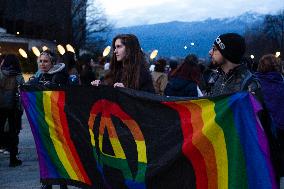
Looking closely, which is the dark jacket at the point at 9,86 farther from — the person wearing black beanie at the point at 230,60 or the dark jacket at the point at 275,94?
the person wearing black beanie at the point at 230,60

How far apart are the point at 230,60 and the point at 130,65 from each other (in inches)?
38.0

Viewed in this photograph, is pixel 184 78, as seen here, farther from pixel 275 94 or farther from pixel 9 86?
pixel 9 86

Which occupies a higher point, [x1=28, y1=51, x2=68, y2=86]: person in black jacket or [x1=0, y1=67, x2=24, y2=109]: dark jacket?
[x1=28, y1=51, x2=68, y2=86]: person in black jacket

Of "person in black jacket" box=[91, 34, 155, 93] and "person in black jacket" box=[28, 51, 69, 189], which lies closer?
"person in black jacket" box=[91, 34, 155, 93]

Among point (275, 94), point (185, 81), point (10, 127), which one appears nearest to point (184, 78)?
point (185, 81)

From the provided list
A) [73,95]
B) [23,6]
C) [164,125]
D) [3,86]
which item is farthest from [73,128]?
[23,6]

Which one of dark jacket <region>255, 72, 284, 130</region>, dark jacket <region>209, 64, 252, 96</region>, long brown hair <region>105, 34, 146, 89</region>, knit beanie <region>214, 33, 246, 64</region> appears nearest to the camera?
dark jacket <region>209, 64, 252, 96</region>

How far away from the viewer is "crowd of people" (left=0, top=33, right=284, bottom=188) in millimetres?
4388

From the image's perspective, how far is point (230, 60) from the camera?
4.54 m

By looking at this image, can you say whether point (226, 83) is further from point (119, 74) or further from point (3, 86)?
point (3, 86)

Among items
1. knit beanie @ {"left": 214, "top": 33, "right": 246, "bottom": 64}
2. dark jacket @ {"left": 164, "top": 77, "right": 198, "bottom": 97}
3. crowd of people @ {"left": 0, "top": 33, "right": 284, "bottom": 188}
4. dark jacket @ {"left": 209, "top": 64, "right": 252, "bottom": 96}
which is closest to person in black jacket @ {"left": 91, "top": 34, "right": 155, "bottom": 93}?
crowd of people @ {"left": 0, "top": 33, "right": 284, "bottom": 188}

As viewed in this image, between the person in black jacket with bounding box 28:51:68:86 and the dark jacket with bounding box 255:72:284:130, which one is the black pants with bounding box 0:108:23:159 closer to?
the person in black jacket with bounding box 28:51:68:86

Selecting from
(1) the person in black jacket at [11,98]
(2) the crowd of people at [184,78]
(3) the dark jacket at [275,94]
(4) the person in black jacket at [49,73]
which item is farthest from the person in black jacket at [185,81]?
(1) the person in black jacket at [11,98]

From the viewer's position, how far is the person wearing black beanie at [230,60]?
4.46 metres
